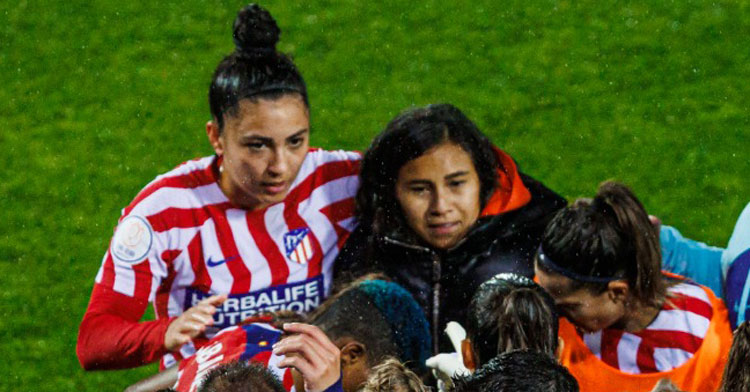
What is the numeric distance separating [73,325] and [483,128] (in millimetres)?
2522

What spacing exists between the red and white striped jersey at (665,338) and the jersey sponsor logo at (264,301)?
1.13m

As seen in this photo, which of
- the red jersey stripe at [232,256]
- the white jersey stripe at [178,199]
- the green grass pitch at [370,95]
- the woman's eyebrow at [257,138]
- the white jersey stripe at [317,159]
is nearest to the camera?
the woman's eyebrow at [257,138]

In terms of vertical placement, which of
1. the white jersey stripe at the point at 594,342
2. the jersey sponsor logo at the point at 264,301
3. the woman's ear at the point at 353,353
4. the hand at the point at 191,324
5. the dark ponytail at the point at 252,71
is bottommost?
the white jersey stripe at the point at 594,342

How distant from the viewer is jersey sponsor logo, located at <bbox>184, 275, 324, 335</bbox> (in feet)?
15.4

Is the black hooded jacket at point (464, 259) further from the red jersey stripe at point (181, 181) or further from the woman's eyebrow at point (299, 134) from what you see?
the red jersey stripe at point (181, 181)

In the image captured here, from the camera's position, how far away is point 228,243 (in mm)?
4676

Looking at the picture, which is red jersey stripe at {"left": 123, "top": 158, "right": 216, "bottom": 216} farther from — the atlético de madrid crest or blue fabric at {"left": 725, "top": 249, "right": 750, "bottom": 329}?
blue fabric at {"left": 725, "top": 249, "right": 750, "bottom": 329}

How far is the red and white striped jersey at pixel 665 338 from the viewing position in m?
4.06

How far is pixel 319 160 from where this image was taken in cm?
484

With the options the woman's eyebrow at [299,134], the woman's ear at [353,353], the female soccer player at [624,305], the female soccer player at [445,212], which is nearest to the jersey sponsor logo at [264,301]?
the female soccer player at [445,212]

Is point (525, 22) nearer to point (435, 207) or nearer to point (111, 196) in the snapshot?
point (111, 196)

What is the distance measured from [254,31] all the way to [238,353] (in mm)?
1175

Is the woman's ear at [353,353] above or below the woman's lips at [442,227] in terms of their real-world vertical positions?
below

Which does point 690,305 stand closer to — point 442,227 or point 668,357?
point 668,357
